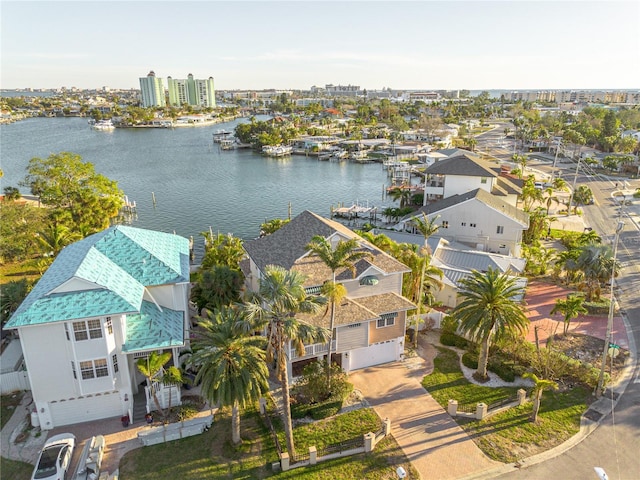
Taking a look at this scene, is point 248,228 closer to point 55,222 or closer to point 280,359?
point 55,222

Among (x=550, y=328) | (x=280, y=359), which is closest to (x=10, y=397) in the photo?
(x=280, y=359)

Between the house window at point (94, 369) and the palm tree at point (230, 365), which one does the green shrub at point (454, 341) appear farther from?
the house window at point (94, 369)

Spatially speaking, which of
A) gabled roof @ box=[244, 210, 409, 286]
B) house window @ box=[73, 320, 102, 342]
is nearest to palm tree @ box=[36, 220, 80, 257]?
gabled roof @ box=[244, 210, 409, 286]

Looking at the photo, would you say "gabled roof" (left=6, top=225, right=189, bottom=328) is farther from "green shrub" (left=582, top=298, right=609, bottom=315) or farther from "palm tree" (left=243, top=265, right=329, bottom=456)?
"green shrub" (left=582, top=298, right=609, bottom=315)

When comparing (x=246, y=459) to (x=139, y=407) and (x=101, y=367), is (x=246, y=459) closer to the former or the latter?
(x=139, y=407)

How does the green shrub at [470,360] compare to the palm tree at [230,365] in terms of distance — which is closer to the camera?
the palm tree at [230,365]

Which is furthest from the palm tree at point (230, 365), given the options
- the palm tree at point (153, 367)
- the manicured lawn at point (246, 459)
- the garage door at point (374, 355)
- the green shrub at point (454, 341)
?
the green shrub at point (454, 341)
